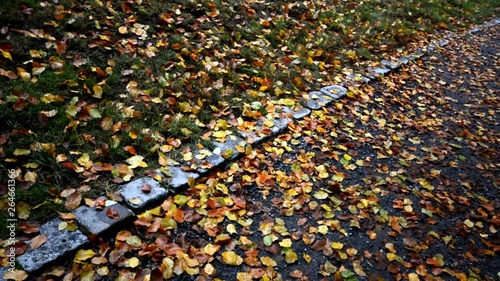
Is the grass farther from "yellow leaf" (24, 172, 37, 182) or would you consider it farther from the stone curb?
the stone curb

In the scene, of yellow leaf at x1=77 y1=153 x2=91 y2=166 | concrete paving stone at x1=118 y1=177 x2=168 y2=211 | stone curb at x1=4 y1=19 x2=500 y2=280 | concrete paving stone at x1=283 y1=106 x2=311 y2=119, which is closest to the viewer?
stone curb at x1=4 y1=19 x2=500 y2=280

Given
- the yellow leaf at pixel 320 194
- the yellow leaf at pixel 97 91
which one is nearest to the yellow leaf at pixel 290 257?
the yellow leaf at pixel 320 194

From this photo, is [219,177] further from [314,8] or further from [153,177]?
[314,8]

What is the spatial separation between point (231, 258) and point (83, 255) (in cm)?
92

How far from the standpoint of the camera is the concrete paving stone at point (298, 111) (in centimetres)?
365

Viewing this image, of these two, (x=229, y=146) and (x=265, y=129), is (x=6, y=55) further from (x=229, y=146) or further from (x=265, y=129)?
(x=265, y=129)

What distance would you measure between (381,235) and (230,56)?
271 centimetres

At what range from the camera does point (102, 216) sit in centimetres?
222

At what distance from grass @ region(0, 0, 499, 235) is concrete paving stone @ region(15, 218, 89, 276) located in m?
0.16

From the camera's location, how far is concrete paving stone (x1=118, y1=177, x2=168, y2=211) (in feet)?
7.72

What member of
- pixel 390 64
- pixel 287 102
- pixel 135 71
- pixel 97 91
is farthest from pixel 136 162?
pixel 390 64

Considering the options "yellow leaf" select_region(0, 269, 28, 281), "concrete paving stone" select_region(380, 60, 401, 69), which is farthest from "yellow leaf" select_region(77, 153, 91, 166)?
"concrete paving stone" select_region(380, 60, 401, 69)

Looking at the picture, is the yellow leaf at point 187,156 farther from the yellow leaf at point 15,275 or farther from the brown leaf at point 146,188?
the yellow leaf at point 15,275

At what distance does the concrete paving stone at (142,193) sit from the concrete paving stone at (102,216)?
7 centimetres
